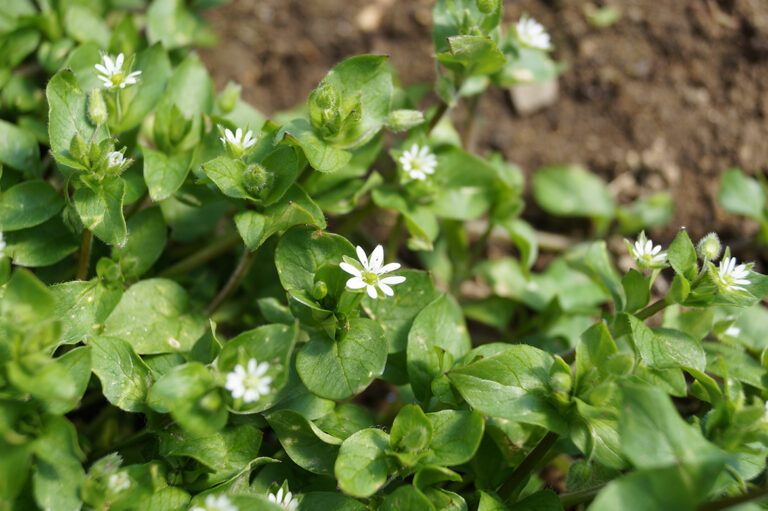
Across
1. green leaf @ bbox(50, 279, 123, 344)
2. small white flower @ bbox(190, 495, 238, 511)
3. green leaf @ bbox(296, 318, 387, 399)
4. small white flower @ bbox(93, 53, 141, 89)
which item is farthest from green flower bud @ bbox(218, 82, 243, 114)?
small white flower @ bbox(190, 495, 238, 511)

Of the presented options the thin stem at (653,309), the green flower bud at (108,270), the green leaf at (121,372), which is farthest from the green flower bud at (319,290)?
the thin stem at (653,309)

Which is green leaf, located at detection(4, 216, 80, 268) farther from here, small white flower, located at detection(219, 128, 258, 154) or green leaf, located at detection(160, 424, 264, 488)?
green leaf, located at detection(160, 424, 264, 488)

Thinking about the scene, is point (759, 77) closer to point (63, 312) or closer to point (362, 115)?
point (362, 115)

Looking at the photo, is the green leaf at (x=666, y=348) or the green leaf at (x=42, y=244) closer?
the green leaf at (x=666, y=348)

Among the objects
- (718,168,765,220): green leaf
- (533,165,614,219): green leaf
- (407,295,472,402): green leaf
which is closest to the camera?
(407,295,472,402): green leaf

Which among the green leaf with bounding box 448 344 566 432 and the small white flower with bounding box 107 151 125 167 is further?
the small white flower with bounding box 107 151 125 167

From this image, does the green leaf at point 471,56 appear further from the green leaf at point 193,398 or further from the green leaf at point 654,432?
the green leaf at point 193,398

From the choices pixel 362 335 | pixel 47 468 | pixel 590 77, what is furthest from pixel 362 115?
pixel 590 77
